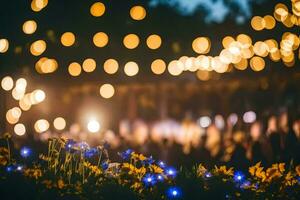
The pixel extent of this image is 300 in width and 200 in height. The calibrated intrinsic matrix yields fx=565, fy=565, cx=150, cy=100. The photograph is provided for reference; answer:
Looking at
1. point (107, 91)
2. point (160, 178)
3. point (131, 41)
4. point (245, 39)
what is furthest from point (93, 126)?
point (160, 178)

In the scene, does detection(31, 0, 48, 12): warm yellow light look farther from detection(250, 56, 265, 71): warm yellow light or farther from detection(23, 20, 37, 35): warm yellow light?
detection(250, 56, 265, 71): warm yellow light

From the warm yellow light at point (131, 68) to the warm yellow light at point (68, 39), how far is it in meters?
1.98

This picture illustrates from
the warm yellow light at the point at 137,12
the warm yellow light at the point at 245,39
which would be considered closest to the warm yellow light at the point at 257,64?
the warm yellow light at the point at 245,39

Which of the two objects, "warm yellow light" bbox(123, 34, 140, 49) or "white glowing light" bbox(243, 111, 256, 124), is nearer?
"white glowing light" bbox(243, 111, 256, 124)

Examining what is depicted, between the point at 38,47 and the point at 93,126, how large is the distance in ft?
6.32

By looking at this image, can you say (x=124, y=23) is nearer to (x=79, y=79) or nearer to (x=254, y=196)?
(x=79, y=79)

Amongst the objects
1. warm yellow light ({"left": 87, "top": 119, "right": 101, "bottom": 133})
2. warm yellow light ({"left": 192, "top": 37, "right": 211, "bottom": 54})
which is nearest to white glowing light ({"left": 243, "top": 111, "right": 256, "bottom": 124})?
warm yellow light ({"left": 87, "top": 119, "right": 101, "bottom": 133})

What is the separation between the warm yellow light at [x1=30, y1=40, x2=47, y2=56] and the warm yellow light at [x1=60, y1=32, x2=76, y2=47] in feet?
1.74

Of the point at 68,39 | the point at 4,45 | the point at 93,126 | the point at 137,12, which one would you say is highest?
the point at 137,12

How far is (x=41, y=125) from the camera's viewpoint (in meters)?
12.8

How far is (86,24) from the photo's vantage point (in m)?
12.0

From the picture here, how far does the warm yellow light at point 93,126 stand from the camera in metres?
11.1

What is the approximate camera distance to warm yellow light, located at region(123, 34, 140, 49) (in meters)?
13.0

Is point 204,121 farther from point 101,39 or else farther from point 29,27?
point 29,27
